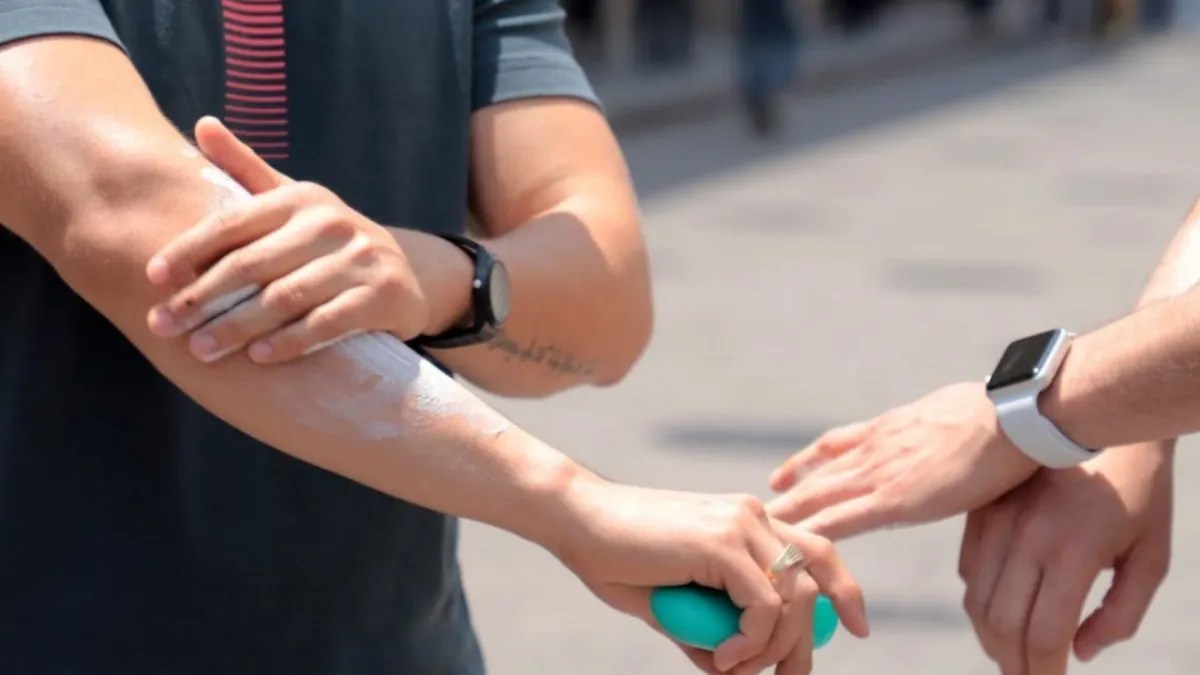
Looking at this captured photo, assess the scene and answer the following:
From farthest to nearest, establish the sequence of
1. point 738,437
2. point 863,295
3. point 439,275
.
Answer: point 863,295 < point 738,437 < point 439,275

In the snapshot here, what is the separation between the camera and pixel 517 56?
2.15 m

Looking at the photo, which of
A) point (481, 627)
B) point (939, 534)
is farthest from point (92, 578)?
point (939, 534)

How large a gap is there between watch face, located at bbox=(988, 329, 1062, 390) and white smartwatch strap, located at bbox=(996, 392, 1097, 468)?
0.8 inches

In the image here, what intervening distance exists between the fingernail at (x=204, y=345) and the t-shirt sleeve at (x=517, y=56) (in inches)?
21.5

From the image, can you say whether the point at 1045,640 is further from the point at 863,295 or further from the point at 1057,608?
the point at 863,295

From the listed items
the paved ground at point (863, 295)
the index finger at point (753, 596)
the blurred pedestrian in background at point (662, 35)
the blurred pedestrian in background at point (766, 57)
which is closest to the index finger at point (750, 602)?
the index finger at point (753, 596)

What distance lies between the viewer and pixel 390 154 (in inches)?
79.9

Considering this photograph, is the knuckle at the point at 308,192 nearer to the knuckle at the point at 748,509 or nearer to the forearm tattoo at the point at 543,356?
the forearm tattoo at the point at 543,356

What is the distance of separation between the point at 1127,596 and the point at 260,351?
109cm

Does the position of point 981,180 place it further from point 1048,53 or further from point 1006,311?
point 1048,53

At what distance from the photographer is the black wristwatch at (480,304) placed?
1949mm

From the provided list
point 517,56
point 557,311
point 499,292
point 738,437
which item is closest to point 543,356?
point 557,311

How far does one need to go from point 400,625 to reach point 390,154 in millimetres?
490

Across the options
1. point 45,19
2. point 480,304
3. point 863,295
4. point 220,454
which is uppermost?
point 45,19
